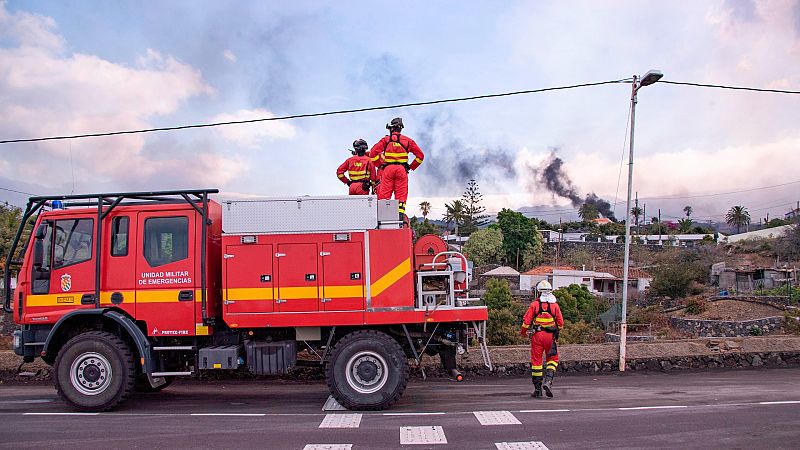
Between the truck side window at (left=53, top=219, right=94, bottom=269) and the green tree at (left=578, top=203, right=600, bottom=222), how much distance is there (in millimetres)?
123708

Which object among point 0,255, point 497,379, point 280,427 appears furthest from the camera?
point 0,255

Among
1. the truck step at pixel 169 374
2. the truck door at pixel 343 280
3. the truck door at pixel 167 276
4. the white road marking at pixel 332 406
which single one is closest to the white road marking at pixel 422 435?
the white road marking at pixel 332 406

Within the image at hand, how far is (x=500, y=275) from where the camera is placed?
61000mm

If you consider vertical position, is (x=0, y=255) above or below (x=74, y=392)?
above

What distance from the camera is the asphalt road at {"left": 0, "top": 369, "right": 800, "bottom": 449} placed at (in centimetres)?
713

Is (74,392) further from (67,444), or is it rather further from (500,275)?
(500,275)

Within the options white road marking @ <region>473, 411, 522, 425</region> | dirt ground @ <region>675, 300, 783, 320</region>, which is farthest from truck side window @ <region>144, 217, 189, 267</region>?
dirt ground @ <region>675, 300, 783, 320</region>

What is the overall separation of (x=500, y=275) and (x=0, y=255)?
139 ft

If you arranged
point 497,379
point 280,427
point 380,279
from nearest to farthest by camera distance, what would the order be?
point 280,427
point 380,279
point 497,379

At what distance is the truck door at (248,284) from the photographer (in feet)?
29.6

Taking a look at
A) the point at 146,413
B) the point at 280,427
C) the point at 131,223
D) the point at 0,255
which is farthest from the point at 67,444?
the point at 0,255

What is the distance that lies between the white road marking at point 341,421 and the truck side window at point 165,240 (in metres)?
3.15

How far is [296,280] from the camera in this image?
9055 millimetres

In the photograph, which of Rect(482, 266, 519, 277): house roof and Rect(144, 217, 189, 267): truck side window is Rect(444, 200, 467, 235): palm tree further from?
Rect(144, 217, 189, 267): truck side window
